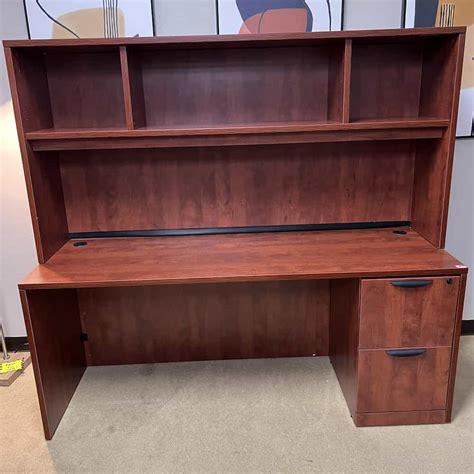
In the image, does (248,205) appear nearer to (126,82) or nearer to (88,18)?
(126,82)

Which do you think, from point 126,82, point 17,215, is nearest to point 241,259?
point 126,82

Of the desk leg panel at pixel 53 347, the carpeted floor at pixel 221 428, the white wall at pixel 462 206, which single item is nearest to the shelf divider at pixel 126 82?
the desk leg panel at pixel 53 347

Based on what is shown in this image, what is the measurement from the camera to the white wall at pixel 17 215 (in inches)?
93.1

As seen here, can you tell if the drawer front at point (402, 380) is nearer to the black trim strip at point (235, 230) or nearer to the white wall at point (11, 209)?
the black trim strip at point (235, 230)

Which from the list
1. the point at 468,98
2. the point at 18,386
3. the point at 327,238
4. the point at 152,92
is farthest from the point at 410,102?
the point at 18,386

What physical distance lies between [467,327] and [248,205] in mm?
1597

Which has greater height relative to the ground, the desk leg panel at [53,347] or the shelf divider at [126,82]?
the shelf divider at [126,82]

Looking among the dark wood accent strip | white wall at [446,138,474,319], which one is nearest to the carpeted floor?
white wall at [446,138,474,319]

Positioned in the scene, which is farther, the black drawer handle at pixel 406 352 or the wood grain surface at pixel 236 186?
the wood grain surface at pixel 236 186

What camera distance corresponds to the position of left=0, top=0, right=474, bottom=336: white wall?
7.76 ft

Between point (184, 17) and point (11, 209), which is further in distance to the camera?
point (11, 209)

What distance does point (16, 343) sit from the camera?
2701mm

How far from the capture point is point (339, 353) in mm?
2305

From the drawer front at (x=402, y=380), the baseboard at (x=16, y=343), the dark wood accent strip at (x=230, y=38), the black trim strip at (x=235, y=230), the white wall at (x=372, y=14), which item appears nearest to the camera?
the dark wood accent strip at (x=230, y=38)
